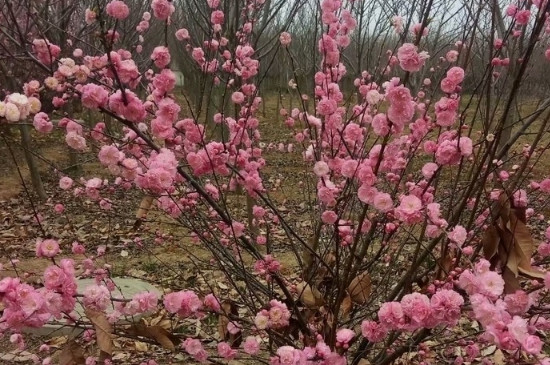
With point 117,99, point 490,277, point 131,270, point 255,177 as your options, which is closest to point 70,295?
point 117,99

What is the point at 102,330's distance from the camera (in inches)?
62.5

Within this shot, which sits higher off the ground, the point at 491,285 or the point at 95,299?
the point at 491,285

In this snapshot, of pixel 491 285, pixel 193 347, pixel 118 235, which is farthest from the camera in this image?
pixel 118 235

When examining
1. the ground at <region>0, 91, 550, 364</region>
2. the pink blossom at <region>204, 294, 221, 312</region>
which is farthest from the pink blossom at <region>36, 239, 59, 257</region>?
the pink blossom at <region>204, 294, 221, 312</region>

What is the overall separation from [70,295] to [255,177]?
0.83 meters

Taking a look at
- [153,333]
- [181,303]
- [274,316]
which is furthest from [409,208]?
[153,333]

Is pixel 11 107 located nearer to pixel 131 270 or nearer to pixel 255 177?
pixel 255 177

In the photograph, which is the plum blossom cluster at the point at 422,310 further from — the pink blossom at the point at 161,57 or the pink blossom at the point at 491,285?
the pink blossom at the point at 161,57

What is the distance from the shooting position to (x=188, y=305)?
1.78 meters

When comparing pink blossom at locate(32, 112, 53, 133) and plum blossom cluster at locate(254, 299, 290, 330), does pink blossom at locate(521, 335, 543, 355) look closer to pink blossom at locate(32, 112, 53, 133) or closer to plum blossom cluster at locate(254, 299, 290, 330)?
plum blossom cluster at locate(254, 299, 290, 330)

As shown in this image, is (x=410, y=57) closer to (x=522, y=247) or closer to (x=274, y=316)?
(x=522, y=247)

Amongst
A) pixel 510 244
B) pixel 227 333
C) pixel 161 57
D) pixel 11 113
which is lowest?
pixel 227 333

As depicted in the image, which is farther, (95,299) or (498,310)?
(95,299)

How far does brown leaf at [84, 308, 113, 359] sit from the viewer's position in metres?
1.57
